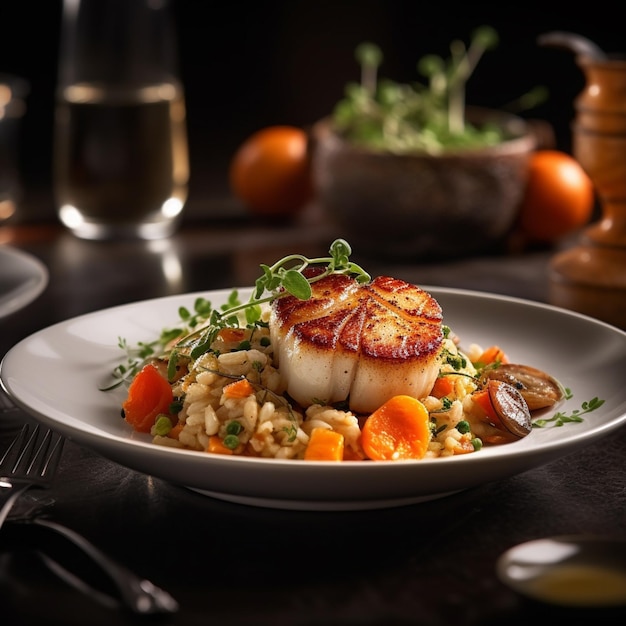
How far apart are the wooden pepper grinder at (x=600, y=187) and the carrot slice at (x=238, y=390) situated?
173 centimetres

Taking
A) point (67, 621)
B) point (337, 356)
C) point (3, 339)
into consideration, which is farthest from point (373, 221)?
point (67, 621)

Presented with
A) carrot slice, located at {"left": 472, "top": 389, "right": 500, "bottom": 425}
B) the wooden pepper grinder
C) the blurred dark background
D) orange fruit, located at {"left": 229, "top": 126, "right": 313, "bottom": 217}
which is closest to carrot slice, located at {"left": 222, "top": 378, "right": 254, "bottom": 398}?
carrot slice, located at {"left": 472, "top": 389, "right": 500, "bottom": 425}

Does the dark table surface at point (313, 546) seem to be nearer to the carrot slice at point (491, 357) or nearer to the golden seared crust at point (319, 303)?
the carrot slice at point (491, 357)

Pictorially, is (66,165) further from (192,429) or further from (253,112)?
(192,429)

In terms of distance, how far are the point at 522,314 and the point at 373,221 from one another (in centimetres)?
157

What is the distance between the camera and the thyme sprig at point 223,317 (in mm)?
2258

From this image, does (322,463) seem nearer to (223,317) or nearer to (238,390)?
(238,390)

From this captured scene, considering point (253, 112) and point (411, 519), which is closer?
point (411, 519)

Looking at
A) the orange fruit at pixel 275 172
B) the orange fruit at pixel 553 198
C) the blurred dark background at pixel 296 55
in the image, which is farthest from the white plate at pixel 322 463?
the blurred dark background at pixel 296 55

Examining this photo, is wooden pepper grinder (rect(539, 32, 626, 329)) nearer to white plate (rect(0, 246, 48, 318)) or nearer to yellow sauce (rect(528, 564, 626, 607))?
white plate (rect(0, 246, 48, 318))

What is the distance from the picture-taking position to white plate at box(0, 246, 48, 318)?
112 inches

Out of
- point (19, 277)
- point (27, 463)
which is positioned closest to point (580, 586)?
point (27, 463)

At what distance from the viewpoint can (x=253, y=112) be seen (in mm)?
5844

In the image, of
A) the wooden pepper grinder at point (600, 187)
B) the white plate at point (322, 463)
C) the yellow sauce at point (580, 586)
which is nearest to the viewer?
the yellow sauce at point (580, 586)
